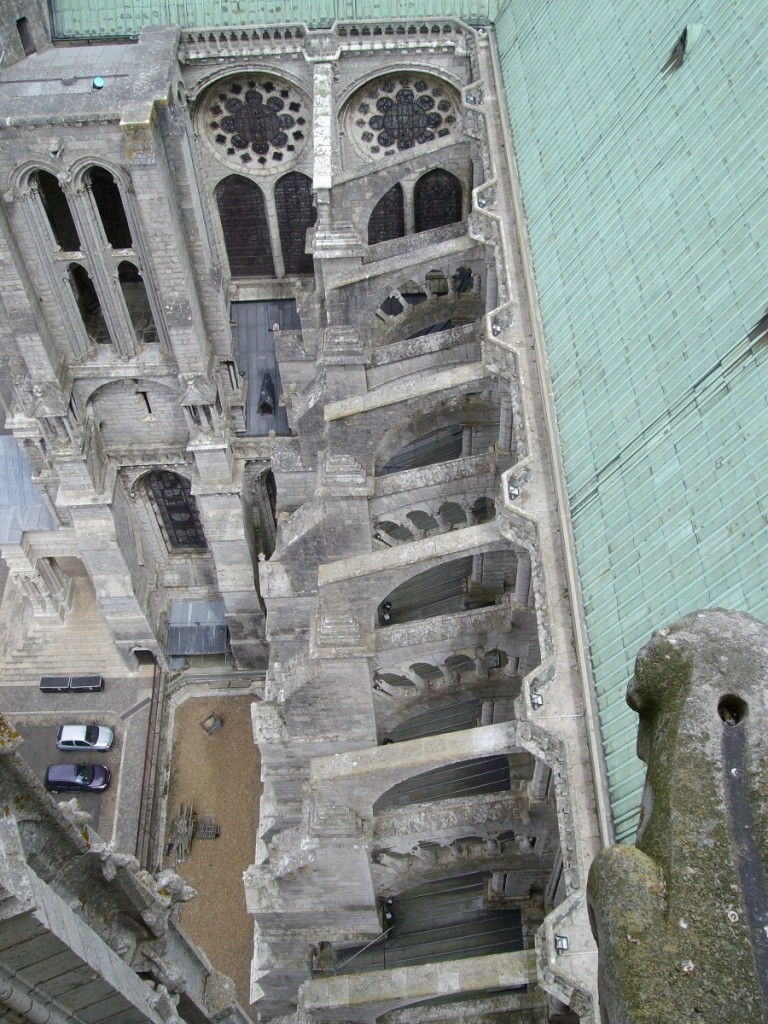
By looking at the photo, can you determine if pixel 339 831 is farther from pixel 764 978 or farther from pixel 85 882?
pixel 764 978

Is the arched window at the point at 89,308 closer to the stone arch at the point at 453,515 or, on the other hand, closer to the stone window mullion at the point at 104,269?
the stone window mullion at the point at 104,269

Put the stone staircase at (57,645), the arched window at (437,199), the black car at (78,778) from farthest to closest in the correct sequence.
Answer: the stone staircase at (57,645) → the black car at (78,778) → the arched window at (437,199)

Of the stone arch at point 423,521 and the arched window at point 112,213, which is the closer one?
the stone arch at point 423,521

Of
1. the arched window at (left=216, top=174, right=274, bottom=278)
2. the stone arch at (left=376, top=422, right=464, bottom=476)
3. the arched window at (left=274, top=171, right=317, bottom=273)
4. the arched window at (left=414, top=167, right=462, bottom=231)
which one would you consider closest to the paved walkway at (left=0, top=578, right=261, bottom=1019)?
the stone arch at (left=376, top=422, right=464, bottom=476)

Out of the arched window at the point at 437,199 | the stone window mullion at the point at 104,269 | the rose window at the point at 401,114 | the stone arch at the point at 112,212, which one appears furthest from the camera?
the arched window at the point at 437,199

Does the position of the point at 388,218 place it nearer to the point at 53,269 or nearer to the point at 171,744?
the point at 53,269

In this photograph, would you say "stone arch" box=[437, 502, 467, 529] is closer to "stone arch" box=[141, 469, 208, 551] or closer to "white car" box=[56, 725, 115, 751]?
"stone arch" box=[141, 469, 208, 551]

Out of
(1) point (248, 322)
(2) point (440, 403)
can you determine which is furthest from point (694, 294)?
(1) point (248, 322)

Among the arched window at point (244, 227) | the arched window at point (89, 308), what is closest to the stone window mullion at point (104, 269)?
the arched window at point (89, 308)

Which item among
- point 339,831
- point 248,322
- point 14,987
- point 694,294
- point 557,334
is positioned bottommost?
point 14,987
